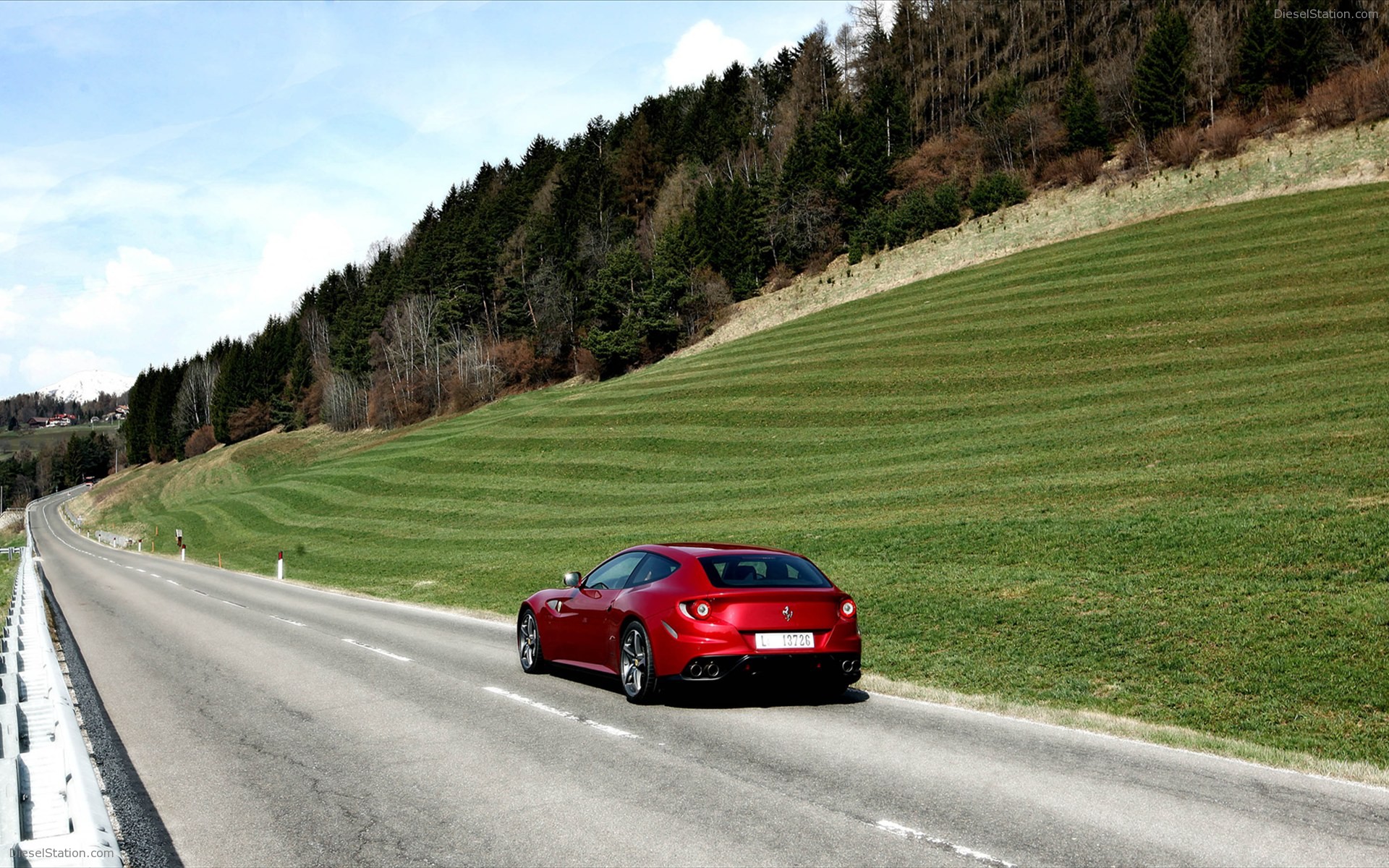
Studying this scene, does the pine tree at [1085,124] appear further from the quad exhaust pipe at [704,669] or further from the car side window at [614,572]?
the quad exhaust pipe at [704,669]

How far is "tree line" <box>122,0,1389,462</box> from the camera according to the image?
6059 cm

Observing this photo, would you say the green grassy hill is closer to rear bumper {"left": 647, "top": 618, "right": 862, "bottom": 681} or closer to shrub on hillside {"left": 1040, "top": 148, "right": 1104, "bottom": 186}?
rear bumper {"left": 647, "top": 618, "right": 862, "bottom": 681}

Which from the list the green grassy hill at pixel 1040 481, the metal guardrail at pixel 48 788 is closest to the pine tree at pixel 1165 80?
the green grassy hill at pixel 1040 481

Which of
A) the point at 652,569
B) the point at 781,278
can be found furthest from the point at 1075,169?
the point at 652,569

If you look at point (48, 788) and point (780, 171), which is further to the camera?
point (780, 171)

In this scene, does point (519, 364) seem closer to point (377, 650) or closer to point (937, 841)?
point (377, 650)

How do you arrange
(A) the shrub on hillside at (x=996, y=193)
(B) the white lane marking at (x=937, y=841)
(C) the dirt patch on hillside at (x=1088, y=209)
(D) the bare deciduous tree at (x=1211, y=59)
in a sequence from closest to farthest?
1. (B) the white lane marking at (x=937, y=841)
2. (C) the dirt patch on hillside at (x=1088, y=209)
3. (D) the bare deciduous tree at (x=1211, y=59)
4. (A) the shrub on hillside at (x=996, y=193)

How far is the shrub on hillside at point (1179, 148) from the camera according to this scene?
171 ft

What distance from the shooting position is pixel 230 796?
21.3 feet

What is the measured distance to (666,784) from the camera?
6398 mm

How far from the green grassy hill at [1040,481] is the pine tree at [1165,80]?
14874mm

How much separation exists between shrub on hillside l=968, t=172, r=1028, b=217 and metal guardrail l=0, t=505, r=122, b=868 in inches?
2397

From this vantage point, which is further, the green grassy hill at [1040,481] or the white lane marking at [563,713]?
the green grassy hill at [1040,481]

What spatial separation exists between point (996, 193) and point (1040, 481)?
4540 cm
